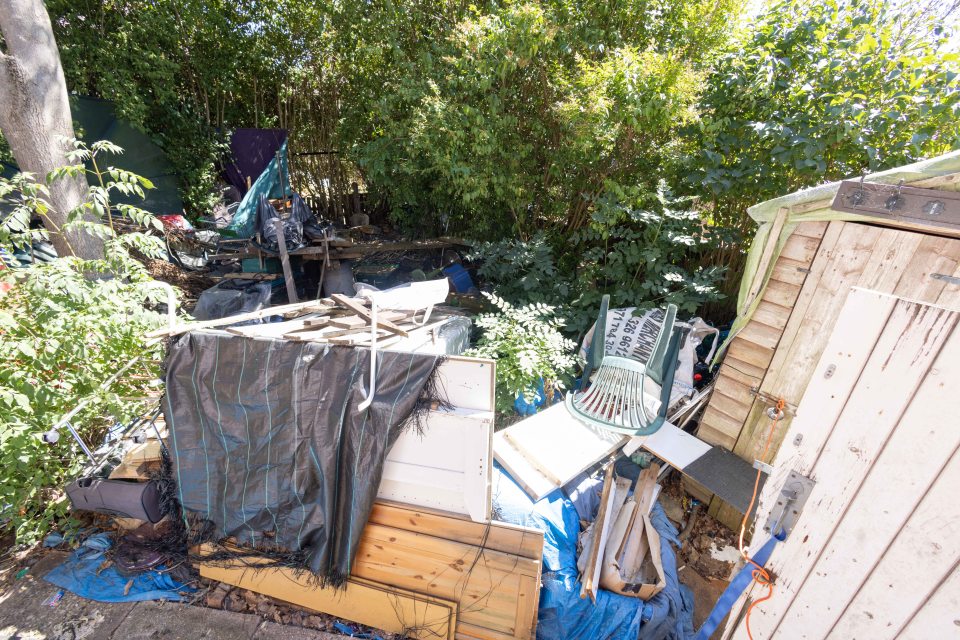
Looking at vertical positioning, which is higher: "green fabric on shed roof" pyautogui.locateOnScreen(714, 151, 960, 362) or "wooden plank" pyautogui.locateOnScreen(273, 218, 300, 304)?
"green fabric on shed roof" pyautogui.locateOnScreen(714, 151, 960, 362)

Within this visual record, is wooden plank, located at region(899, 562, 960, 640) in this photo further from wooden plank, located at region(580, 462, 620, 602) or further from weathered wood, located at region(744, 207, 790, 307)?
weathered wood, located at region(744, 207, 790, 307)

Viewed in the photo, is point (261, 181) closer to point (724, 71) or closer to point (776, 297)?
point (724, 71)

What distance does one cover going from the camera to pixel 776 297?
2832 millimetres

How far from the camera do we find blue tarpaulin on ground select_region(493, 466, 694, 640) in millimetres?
2377

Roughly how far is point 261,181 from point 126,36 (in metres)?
3.77

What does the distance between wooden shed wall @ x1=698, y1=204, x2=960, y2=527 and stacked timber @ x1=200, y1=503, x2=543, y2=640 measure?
1.90 metres

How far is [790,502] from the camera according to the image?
4.71 ft

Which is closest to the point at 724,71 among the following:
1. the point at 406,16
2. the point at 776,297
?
the point at 776,297

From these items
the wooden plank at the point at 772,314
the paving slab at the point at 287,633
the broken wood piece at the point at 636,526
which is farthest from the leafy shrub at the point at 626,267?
the paving slab at the point at 287,633

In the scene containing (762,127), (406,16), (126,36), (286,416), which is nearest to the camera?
(286,416)

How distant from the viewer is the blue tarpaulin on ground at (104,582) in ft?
8.38

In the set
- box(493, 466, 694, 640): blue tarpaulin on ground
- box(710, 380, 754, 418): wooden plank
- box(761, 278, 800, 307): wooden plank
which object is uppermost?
box(761, 278, 800, 307): wooden plank

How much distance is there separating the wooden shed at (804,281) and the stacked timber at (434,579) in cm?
193

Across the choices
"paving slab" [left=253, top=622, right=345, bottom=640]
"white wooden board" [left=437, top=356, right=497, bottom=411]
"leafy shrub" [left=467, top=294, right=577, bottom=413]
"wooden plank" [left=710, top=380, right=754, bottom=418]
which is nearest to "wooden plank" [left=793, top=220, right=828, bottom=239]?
"wooden plank" [left=710, top=380, right=754, bottom=418]
